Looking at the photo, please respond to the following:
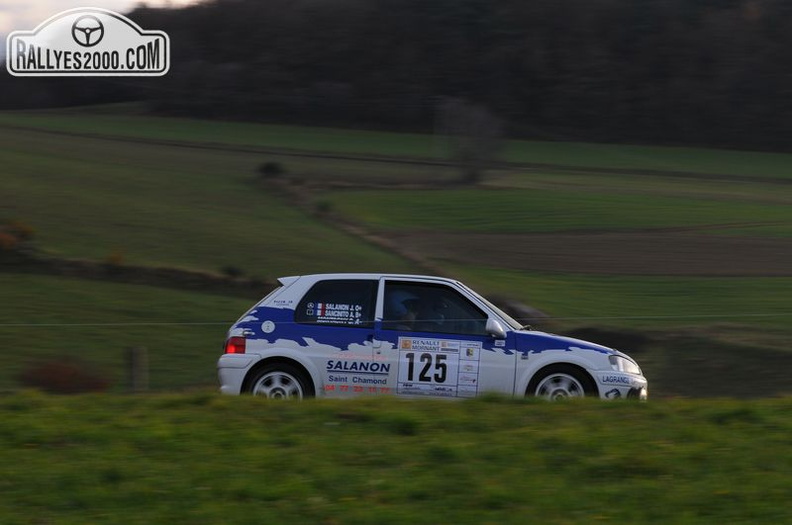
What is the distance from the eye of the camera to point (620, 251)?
31.4m

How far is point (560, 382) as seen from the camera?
32.4ft

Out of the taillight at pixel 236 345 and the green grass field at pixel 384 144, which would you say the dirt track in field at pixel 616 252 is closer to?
the taillight at pixel 236 345

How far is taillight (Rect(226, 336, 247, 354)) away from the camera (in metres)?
9.90

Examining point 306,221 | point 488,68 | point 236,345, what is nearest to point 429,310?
point 236,345

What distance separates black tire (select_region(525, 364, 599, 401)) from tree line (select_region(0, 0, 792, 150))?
6600 cm

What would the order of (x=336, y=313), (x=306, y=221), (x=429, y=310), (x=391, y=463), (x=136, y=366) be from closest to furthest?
1. (x=391, y=463)
2. (x=336, y=313)
3. (x=429, y=310)
4. (x=136, y=366)
5. (x=306, y=221)

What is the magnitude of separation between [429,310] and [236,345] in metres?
1.96

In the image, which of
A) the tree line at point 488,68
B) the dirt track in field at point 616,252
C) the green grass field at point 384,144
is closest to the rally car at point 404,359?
→ the dirt track in field at point 616,252

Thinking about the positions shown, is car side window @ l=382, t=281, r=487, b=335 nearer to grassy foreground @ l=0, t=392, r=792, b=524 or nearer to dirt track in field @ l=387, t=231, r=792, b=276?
grassy foreground @ l=0, t=392, r=792, b=524

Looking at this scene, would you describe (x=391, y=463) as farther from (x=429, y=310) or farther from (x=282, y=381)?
(x=429, y=310)

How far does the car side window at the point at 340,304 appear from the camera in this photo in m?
10.0

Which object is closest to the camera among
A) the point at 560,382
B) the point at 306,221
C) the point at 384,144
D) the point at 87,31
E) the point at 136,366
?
the point at 560,382

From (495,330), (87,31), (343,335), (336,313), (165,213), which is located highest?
(87,31)

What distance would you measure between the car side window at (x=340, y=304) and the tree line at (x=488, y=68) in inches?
2595
